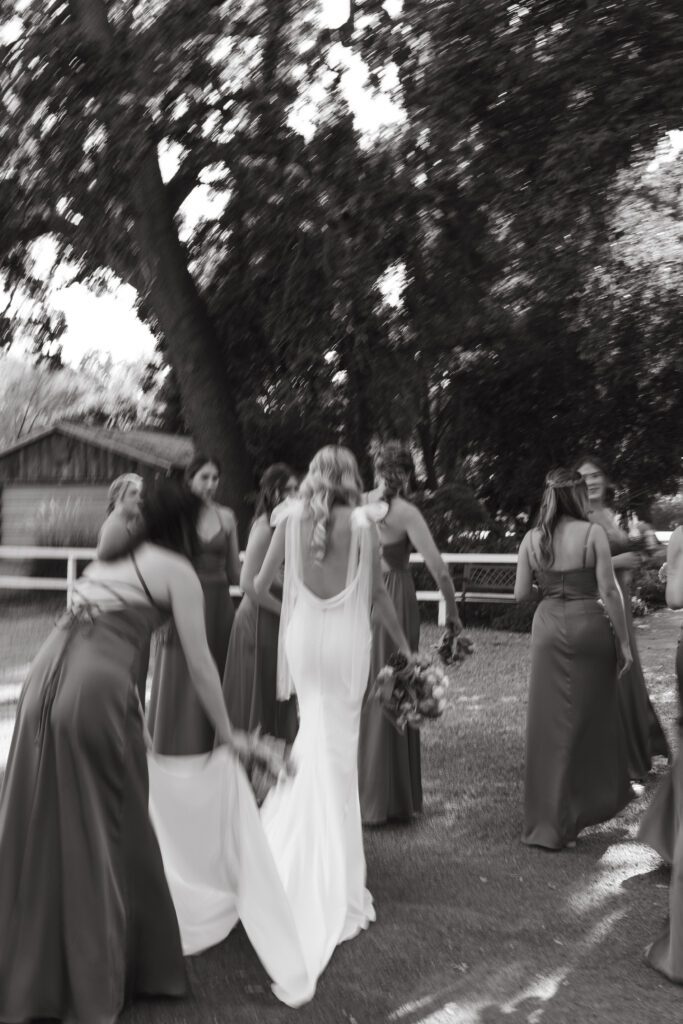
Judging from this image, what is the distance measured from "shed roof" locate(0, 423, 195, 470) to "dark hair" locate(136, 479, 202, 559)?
23.3 m

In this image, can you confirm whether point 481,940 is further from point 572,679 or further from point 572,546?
point 572,546

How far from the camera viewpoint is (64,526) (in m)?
30.1

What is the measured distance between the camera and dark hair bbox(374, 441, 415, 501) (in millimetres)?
7184

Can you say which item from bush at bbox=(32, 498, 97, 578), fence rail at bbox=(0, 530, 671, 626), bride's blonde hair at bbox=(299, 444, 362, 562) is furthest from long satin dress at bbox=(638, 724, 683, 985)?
bush at bbox=(32, 498, 97, 578)

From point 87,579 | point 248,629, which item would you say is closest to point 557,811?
point 248,629

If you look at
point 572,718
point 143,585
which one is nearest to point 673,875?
point 572,718

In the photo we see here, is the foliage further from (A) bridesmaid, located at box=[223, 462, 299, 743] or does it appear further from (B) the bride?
(B) the bride

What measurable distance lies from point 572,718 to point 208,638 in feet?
8.92

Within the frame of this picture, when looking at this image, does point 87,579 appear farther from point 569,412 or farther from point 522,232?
point 569,412

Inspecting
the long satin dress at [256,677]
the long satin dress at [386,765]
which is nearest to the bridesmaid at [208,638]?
the long satin dress at [256,677]

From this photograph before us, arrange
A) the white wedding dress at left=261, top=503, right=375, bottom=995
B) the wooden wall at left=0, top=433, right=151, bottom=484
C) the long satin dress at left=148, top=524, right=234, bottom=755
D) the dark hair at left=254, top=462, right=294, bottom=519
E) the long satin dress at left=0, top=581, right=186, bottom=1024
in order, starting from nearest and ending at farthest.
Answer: the long satin dress at left=0, top=581, right=186, bottom=1024
the white wedding dress at left=261, top=503, right=375, bottom=995
the long satin dress at left=148, top=524, right=234, bottom=755
the dark hair at left=254, top=462, right=294, bottom=519
the wooden wall at left=0, top=433, right=151, bottom=484

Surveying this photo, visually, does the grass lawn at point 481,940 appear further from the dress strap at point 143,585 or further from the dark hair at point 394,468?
the dark hair at point 394,468

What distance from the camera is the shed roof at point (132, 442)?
2897cm

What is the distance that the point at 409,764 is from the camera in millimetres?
7242
